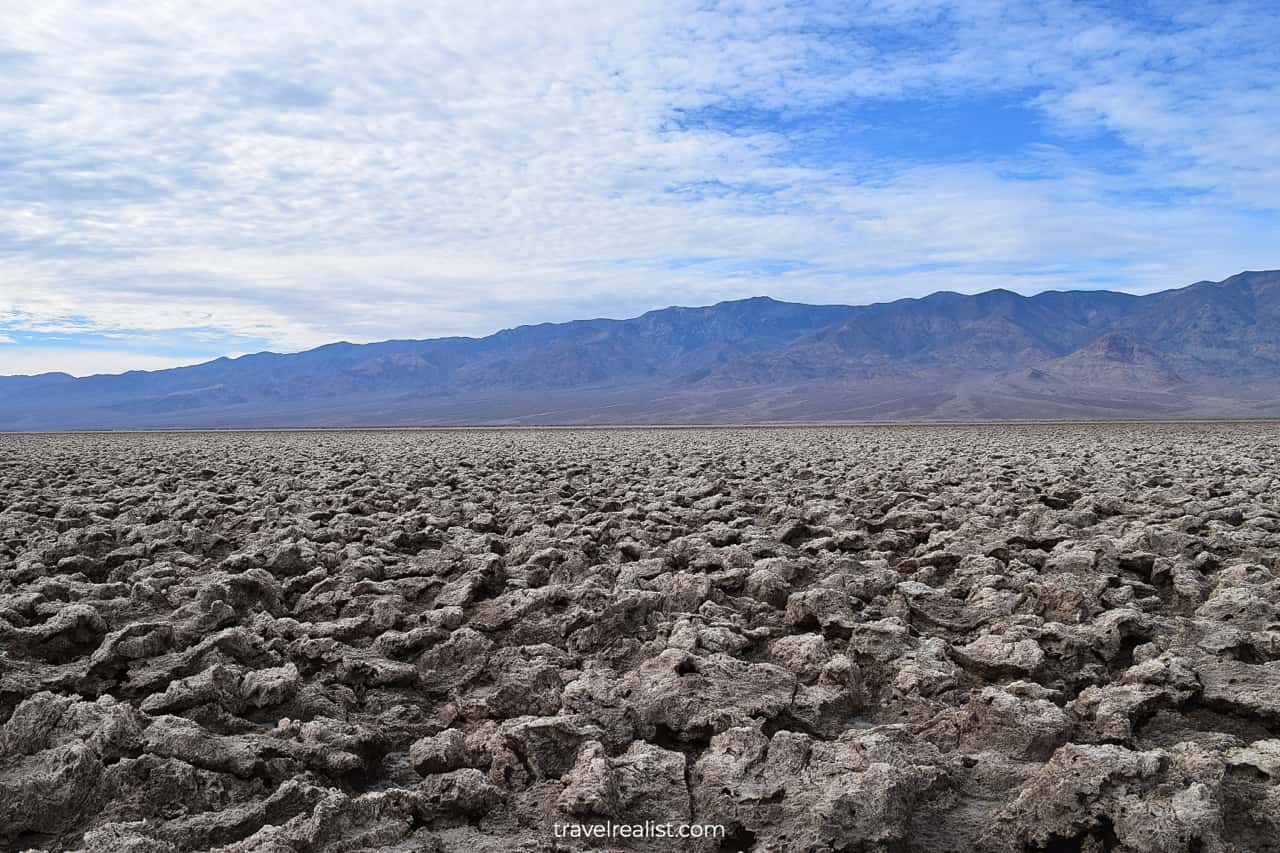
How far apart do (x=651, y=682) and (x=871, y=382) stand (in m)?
131

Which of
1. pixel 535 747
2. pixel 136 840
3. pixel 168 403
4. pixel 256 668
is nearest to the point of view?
pixel 136 840

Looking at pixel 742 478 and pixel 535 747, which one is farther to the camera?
pixel 742 478

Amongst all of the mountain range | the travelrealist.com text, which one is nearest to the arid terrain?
the travelrealist.com text

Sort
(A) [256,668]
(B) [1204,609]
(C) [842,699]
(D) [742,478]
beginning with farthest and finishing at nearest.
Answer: (D) [742,478] < (B) [1204,609] < (A) [256,668] < (C) [842,699]

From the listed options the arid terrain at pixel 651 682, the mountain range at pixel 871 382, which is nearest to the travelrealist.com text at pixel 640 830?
the arid terrain at pixel 651 682

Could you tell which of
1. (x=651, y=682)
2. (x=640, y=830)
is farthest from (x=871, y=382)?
(x=640, y=830)

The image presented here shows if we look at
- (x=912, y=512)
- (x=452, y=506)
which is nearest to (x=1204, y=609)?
(x=912, y=512)

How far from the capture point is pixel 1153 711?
273 cm

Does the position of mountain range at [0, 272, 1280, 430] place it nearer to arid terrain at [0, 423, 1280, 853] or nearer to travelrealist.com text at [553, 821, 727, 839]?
arid terrain at [0, 423, 1280, 853]

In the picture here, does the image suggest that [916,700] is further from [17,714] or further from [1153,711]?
[17,714]

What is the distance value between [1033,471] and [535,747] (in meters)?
8.34

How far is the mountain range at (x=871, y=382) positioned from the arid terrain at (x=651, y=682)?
251 feet

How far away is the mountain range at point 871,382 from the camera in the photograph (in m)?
96.3

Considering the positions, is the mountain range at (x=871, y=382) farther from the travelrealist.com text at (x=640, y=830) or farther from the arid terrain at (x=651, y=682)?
the travelrealist.com text at (x=640, y=830)
